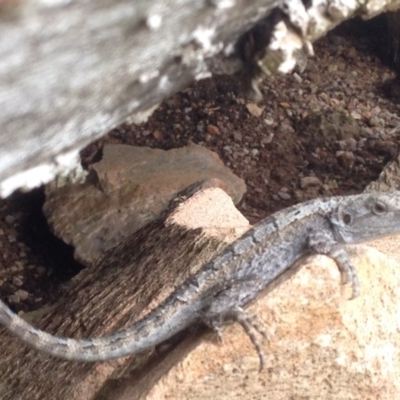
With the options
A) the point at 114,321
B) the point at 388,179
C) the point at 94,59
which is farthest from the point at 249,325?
the point at 388,179

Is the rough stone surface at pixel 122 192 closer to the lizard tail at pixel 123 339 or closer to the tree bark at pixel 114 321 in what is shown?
the tree bark at pixel 114 321

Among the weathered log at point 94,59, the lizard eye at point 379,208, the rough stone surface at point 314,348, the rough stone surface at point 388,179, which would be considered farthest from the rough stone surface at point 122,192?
the weathered log at point 94,59

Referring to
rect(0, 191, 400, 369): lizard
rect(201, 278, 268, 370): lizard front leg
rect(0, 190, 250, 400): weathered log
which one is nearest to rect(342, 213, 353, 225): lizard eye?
rect(0, 191, 400, 369): lizard

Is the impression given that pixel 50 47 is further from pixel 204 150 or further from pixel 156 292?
pixel 204 150

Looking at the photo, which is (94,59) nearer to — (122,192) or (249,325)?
(249,325)

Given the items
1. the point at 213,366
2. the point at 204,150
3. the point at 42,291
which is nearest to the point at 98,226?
the point at 42,291
